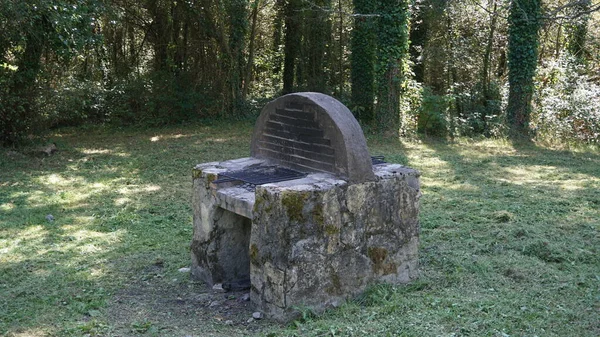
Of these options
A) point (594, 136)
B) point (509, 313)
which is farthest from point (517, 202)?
point (594, 136)

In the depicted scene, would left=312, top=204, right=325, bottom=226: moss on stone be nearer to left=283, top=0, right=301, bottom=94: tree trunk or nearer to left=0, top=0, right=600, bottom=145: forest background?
left=0, top=0, right=600, bottom=145: forest background

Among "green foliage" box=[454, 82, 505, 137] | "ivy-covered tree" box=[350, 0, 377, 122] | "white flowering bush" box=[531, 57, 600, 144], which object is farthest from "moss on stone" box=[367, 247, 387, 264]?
"ivy-covered tree" box=[350, 0, 377, 122]

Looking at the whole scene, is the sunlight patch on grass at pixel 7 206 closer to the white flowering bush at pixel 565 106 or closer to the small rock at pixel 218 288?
the small rock at pixel 218 288

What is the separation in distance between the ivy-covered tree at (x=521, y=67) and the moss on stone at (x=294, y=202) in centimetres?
990

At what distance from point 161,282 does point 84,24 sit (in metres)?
6.28

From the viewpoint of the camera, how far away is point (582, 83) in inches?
533

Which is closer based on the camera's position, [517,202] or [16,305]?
[16,305]

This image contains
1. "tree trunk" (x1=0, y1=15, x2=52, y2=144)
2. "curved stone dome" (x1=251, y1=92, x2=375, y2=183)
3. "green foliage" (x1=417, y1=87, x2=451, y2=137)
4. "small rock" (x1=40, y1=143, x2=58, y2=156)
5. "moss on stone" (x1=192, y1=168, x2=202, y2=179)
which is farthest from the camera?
"green foliage" (x1=417, y1=87, x2=451, y2=137)

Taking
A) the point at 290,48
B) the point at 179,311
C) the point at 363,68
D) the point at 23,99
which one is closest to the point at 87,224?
the point at 179,311

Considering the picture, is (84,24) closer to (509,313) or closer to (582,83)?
(509,313)

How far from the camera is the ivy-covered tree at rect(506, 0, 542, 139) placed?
43.8ft

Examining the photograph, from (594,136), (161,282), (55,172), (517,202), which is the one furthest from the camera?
(594,136)

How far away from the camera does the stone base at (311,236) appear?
4648 mm

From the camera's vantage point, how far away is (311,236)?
4688 millimetres
